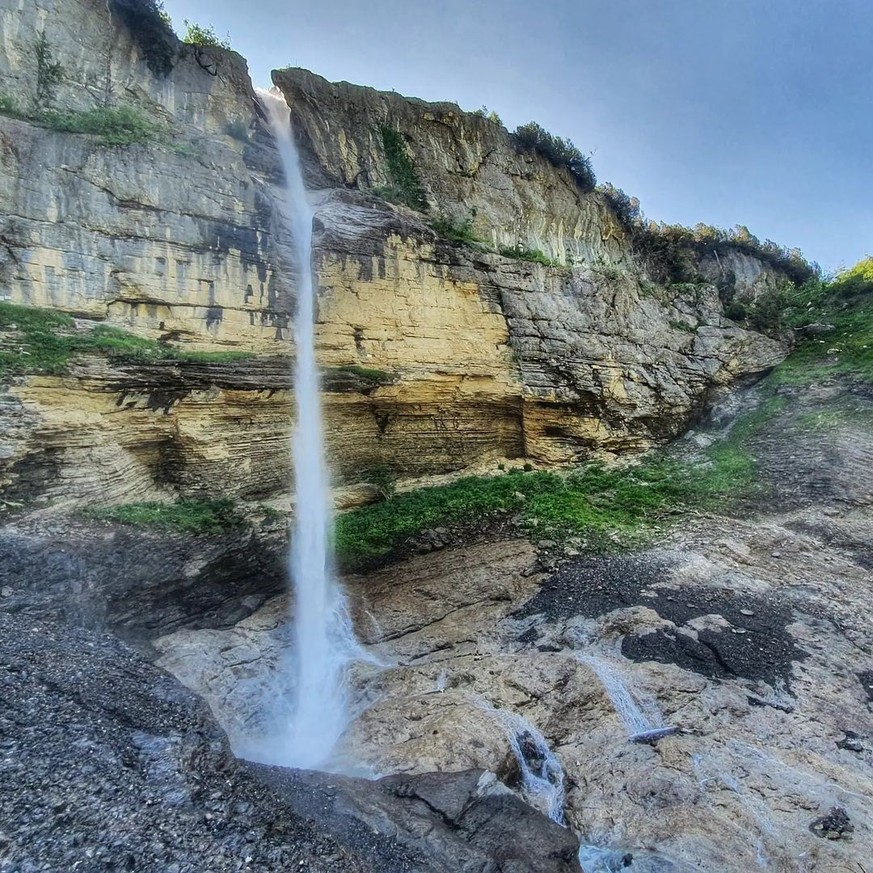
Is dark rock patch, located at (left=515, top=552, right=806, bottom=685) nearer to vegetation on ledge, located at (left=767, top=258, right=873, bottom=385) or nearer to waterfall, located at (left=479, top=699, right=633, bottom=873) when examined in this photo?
waterfall, located at (left=479, top=699, right=633, bottom=873)

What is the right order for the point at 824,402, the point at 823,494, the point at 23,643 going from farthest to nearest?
1. the point at 824,402
2. the point at 823,494
3. the point at 23,643

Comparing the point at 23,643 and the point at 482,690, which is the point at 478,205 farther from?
the point at 23,643

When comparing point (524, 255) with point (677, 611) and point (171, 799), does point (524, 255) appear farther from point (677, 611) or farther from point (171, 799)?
point (171, 799)

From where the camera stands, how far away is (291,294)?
1398 cm

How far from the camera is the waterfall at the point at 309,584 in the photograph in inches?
387

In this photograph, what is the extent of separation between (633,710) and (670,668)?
123 cm

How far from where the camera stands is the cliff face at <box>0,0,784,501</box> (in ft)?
38.7

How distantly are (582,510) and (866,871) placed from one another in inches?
366

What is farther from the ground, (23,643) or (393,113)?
(393,113)

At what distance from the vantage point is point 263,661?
1108cm

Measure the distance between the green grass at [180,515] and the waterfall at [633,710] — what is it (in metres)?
8.36

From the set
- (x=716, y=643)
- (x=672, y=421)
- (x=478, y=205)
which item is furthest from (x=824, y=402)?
(x=478, y=205)

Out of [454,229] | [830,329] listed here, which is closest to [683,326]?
[830,329]

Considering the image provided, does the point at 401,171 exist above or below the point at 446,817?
above
